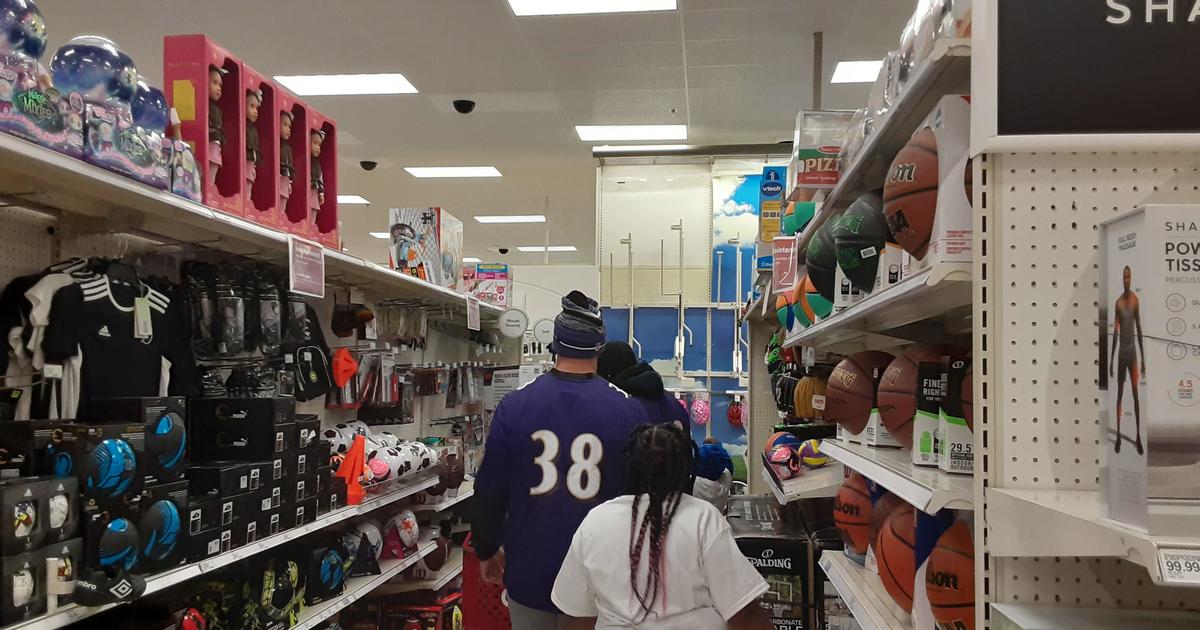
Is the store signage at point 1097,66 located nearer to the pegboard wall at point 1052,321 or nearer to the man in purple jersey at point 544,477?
the pegboard wall at point 1052,321

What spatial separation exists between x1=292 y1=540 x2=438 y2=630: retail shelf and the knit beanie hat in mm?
1500

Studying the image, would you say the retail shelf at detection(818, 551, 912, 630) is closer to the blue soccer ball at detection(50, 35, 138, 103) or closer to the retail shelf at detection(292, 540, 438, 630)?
the retail shelf at detection(292, 540, 438, 630)

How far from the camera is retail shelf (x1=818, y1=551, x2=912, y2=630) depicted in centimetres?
202

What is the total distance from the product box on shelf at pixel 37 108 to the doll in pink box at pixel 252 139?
0.97 meters

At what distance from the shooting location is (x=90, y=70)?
2141 millimetres

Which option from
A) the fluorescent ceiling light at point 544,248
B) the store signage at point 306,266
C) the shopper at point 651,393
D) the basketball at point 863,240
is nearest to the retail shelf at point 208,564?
the store signage at point 306,266

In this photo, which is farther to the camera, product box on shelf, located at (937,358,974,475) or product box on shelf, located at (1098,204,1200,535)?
product box on shelf, located at (937,358,974,475)

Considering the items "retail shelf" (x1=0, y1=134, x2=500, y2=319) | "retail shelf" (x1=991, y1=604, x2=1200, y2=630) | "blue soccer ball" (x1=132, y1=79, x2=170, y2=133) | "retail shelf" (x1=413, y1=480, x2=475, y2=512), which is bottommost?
"retail shelf" (x1=413, y1=480, x2=475, y2=512)

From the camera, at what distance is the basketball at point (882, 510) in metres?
2.28

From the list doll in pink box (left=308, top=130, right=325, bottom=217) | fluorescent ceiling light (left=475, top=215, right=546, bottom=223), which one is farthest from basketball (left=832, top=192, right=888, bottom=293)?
fluorescent ceiling light (left=475, top=215, right=546, bottom=223)

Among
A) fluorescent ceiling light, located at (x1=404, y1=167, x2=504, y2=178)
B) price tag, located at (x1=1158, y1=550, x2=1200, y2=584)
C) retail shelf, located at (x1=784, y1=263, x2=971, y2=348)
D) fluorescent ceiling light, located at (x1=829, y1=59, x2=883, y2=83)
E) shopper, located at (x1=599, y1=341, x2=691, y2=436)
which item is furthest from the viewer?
fluorescent ceiling light, located at (x1=404, y1=167, x2=504, y2=178)

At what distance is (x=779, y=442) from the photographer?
3766 millimetres

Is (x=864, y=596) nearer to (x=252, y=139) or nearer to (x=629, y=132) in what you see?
(x=252, y=139)

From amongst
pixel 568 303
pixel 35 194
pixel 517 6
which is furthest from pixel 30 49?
pixel 517 6
